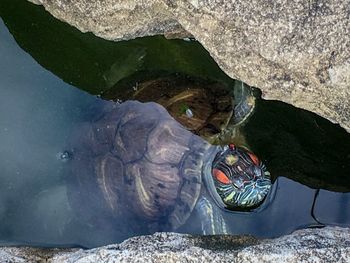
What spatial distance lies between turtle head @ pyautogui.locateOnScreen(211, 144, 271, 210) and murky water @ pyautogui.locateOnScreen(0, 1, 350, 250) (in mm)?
81

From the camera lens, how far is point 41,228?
245cm

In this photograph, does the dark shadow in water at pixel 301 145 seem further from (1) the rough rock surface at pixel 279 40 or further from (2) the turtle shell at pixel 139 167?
(1) the rough rock surface at pixel 279 40

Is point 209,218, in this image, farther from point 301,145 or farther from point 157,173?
point 301,145

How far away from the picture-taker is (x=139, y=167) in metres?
2.30

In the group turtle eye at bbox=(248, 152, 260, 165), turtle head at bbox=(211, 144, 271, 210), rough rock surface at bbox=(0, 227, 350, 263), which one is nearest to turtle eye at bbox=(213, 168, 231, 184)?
turtle head at bbox=(211, 144, 271, 210)

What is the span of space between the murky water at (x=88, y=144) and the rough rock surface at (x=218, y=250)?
1.56ft

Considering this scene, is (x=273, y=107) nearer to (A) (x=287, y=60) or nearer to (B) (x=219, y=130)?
(B) (x=219, y=130)

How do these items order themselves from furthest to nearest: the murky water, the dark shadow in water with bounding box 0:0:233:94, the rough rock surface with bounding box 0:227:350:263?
1. the dark shadow in water with bounding box 0:0:233:94
2. the murky water
3. the rough rock surface with bounding box 0:227:350:263

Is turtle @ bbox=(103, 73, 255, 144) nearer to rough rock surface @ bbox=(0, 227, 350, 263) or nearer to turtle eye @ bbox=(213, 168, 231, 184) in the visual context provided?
turtle eye @ bbox=(213, 168, 231, 184)

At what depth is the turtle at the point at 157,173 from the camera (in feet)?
7.48

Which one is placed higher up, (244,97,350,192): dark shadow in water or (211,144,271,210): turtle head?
(244,97,350,192): dark shadow in water

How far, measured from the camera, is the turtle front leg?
2.37 meters

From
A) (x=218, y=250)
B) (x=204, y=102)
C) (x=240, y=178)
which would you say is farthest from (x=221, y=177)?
(x=218, y=250)

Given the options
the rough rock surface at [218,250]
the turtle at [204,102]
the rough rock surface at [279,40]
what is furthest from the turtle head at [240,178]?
the rough rock surface at [279,40]
